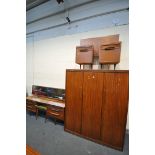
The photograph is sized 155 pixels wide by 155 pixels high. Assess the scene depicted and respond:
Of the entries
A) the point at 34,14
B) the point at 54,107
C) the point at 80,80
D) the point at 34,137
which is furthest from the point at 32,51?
the point at 34,137

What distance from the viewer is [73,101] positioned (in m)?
3.18

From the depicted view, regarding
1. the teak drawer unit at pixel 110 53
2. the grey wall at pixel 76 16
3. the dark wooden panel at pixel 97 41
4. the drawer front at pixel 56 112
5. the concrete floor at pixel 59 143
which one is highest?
the grey wall at pixel 76 16

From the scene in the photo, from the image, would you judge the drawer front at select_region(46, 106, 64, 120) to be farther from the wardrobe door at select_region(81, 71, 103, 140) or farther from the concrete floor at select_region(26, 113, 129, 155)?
the wardrobe door at select_region(81, 71, 103, 140)

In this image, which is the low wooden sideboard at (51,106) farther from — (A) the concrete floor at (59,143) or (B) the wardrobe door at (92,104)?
(B) the wardrobe door at (92,104)

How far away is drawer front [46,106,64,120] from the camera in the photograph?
3463 millimetres

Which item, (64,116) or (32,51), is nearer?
(64,116)

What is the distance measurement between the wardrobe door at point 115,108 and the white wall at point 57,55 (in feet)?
2.25

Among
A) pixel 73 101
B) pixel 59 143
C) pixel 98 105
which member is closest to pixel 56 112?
pixel 73 101

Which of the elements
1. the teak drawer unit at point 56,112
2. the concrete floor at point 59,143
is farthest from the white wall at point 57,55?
the concrete floor at point 59,143

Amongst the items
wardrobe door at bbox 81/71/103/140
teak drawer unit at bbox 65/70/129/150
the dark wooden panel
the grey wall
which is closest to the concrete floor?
teak drawer unit at bbox 65/70/129/150

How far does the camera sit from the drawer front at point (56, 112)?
346 cm

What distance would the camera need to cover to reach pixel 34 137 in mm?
3062
